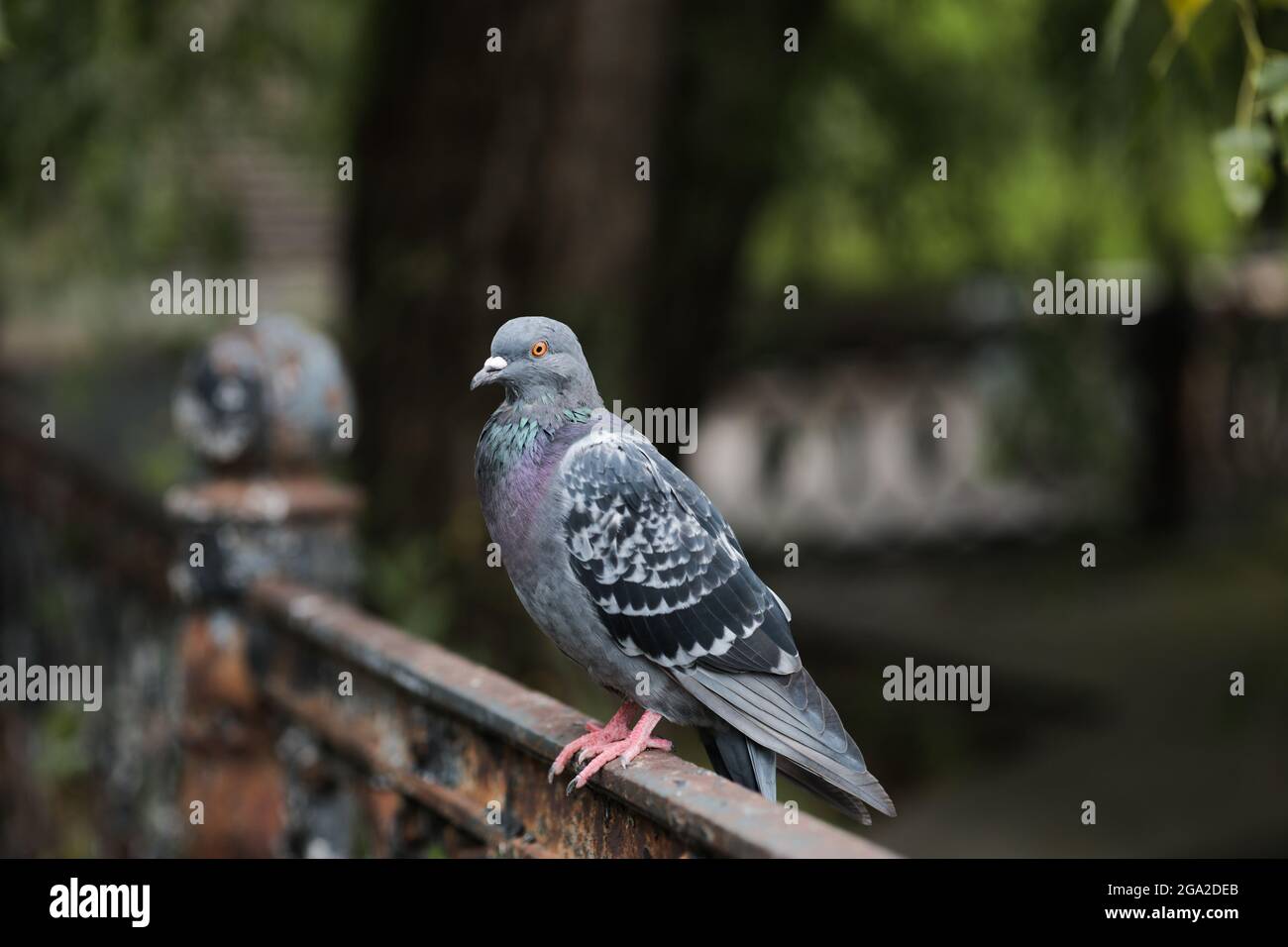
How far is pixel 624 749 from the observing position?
199 centimetres

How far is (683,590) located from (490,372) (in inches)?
15.9

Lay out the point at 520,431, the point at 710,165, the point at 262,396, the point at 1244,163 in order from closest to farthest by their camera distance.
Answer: the point at 520,431 < the point at 1244,163 < the point at 262,396 < the point at 710,165

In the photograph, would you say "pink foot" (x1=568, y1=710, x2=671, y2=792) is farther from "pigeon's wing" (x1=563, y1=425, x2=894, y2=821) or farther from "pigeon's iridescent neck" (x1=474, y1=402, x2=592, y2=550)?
"pigeon's iridescent neck" (x1=474, y1=402, x2=592, y2=550)

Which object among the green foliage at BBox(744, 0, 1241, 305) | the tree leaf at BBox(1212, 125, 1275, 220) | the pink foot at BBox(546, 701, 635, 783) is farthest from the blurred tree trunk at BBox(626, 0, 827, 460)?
the pink foot at BBox(546, 701, 635, 783)

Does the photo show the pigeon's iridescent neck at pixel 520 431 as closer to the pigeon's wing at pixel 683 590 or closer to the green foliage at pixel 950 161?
the pigeon's wing at pixel 683 590

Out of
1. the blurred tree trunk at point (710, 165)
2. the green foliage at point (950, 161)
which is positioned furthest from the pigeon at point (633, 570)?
the green foliage at point (950, 161)

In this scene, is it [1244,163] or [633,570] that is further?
[1244,163]

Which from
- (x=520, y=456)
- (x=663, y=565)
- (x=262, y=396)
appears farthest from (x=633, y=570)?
(x=262, y=396)

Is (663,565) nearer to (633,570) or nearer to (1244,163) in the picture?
(633,570)

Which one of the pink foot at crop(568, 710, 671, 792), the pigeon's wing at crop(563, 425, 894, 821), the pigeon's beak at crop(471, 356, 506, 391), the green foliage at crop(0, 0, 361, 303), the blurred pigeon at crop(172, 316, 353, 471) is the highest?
the green foliage at crop(0, 0, 361, 303)

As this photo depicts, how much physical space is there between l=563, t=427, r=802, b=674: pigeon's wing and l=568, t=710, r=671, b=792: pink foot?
95 mm

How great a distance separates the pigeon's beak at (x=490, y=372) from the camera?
74.2 inches

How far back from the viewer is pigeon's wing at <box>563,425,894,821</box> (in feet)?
6.51
